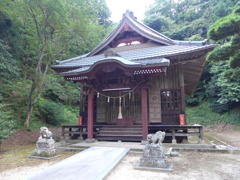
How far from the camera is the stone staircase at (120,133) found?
8.32 metres

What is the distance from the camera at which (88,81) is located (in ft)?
28.9

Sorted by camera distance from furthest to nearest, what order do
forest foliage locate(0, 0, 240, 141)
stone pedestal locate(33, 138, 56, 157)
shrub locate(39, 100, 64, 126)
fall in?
shrub locate(39, 100, 64, 126)
forest foliage locate(0, 0, 240, 141)
stone pedestal locate(33, 138, 56, 157)

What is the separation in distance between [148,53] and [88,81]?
369 cm

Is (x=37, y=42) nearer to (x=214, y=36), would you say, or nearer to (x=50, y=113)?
(x=50, y=113)

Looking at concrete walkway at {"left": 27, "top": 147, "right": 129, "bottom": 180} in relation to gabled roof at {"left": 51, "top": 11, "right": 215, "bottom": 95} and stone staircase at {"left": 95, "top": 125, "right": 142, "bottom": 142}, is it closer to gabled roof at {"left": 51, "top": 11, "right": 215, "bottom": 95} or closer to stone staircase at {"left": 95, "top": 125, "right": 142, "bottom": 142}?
stone staircase at {"left": 95, "top": 125, "right": 142, "bottom": 142}

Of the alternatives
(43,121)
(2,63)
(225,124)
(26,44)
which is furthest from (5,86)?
(225,124)

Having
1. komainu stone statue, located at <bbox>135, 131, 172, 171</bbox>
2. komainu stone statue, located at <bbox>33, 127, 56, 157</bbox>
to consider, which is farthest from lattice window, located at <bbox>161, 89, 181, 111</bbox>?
komainu stone statue, located at <bbox>33, 127, 56, 157</bbox>

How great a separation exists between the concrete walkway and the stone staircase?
1819mm

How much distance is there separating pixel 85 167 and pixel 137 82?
15.0ft

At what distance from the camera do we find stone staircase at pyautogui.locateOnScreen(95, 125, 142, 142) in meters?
8.32

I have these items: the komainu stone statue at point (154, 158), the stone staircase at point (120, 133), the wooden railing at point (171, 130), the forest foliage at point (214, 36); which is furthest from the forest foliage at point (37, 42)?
the forest foliage at point (214, 36)

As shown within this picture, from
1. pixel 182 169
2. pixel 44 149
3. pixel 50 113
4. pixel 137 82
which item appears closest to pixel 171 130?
pixel 137 82

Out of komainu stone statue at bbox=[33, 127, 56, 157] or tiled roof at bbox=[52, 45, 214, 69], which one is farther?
tiled roof at bbox=[52, 45, 214, 69]

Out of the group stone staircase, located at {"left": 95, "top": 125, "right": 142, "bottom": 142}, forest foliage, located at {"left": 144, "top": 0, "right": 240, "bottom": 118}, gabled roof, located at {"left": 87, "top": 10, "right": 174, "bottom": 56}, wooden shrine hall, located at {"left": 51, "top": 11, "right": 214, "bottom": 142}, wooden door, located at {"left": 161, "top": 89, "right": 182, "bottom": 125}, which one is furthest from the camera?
gabled roof, located at {"left": 87, "top": 10, "right": 174, "bottom": 56}
